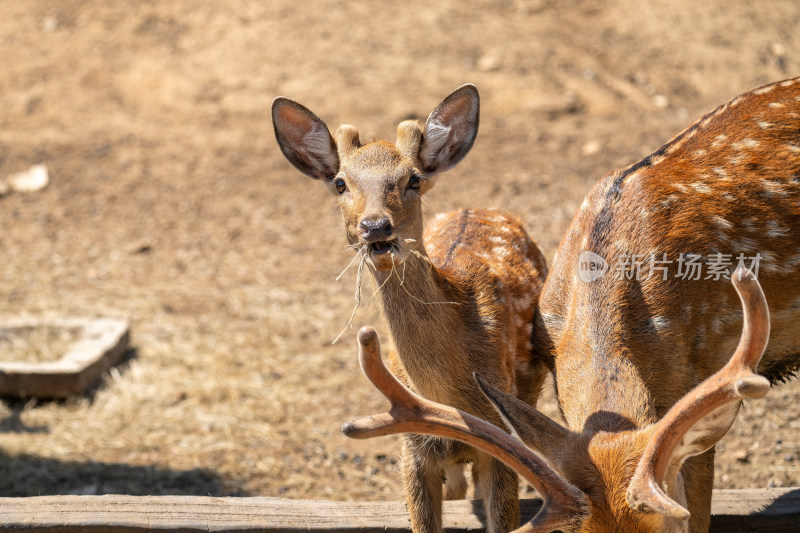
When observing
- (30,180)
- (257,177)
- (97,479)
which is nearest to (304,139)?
(97,479)

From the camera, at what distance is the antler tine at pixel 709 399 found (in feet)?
8.23

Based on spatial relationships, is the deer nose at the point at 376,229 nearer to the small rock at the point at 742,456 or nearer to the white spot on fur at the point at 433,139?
the white spot on fur at the point at 433,139

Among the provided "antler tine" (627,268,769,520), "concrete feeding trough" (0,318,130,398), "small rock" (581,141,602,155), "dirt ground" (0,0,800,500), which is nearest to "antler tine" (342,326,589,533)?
"antler tine" (627,268,769,520)

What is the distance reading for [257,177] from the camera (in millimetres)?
9625

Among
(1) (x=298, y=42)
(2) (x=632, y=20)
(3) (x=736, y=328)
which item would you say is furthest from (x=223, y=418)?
(2) (x=632, y=20)

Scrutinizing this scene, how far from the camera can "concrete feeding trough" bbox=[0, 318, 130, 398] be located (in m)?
6.13

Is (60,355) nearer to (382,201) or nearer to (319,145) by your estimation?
(319,145)

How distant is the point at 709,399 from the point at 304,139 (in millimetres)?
2151

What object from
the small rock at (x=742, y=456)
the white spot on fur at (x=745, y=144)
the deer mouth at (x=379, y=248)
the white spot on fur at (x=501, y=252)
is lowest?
the small rock at (x=742, y=456)

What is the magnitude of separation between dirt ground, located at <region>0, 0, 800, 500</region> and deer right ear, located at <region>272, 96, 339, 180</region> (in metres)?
1.88

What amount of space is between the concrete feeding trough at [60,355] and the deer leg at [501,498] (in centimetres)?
344

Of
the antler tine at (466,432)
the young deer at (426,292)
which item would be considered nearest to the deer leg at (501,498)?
the young deer at (426,292)

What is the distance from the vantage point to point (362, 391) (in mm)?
6078

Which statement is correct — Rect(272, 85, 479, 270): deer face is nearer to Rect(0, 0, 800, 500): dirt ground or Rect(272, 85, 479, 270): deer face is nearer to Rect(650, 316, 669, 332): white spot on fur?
Rect(650, 316, 669, 332): white spot on fur
